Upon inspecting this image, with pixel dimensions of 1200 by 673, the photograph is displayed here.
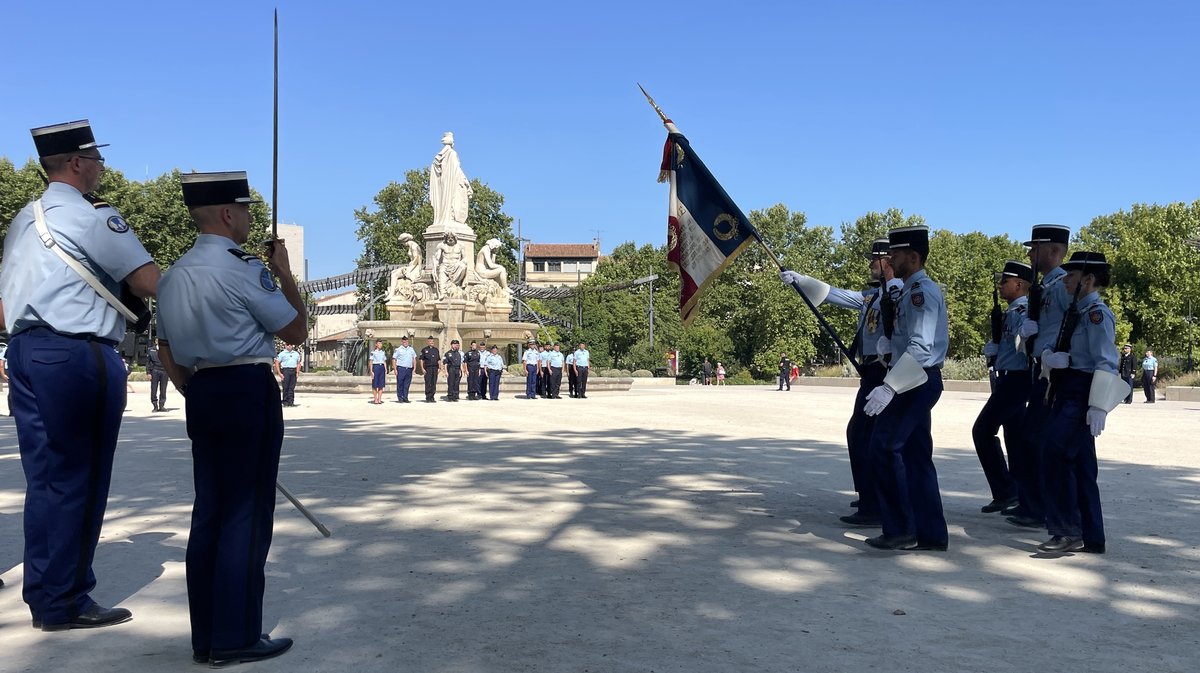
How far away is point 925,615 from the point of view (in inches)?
195

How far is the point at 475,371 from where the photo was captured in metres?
28.9

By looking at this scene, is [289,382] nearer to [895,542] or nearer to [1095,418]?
[895,542]

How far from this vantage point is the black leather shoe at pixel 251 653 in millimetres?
4160

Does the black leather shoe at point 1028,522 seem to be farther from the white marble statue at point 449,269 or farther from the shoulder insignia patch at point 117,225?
the white marble statue at point 449,269

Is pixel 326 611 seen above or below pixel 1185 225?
below

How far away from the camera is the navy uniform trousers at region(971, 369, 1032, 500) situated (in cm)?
798

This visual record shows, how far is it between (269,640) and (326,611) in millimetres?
627

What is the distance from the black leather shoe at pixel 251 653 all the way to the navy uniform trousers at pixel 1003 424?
5537 millimetres

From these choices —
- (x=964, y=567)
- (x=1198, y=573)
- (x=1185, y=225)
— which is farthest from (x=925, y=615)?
(x=1185, y=225)

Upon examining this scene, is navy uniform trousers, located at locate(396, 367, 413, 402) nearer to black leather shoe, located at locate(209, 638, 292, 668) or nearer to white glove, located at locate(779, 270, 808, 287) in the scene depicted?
white glove, located at locate(779, 270, 808, 287)

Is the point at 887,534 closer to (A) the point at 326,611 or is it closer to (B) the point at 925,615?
(B) the point at 925,615

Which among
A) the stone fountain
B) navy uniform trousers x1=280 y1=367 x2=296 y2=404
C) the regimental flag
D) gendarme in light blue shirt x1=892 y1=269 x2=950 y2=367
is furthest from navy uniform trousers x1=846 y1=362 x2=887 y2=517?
the stone fountain

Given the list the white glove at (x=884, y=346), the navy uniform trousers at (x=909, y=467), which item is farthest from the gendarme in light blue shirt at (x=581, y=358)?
the navy uniform trousers at (x=909, y=467)

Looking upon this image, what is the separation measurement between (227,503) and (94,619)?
1.07m
